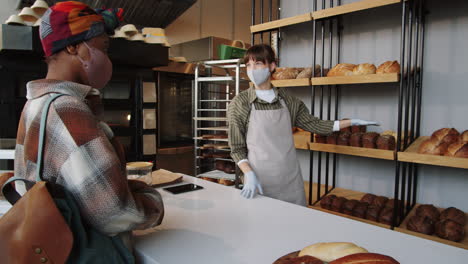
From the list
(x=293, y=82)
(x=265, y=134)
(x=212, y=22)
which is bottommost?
(x=265, y=134)

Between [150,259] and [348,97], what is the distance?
213 cm

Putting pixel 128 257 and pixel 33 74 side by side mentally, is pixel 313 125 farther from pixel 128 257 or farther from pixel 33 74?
pixel 33 74

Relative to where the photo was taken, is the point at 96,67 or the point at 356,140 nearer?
the point at 96,67

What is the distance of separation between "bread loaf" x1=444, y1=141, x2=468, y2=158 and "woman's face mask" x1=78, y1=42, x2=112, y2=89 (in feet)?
5.73

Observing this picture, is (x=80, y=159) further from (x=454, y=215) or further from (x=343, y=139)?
(x=454, y=215)

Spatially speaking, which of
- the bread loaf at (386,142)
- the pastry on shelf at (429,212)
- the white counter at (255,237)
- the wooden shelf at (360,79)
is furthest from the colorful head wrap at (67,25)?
the pastry on shelf at (429,212)

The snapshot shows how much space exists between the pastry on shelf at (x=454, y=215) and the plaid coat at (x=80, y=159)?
6.13 ft

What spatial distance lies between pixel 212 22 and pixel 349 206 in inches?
171

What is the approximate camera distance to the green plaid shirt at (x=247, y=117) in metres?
1.89

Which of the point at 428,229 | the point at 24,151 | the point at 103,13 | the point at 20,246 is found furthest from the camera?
the point at 428,229

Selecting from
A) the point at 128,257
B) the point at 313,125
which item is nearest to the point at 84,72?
the point at 128,257

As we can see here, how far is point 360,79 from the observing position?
206cm

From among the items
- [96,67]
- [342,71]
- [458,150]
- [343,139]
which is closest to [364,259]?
[96,67]

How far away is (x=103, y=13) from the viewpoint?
80 centimetres
